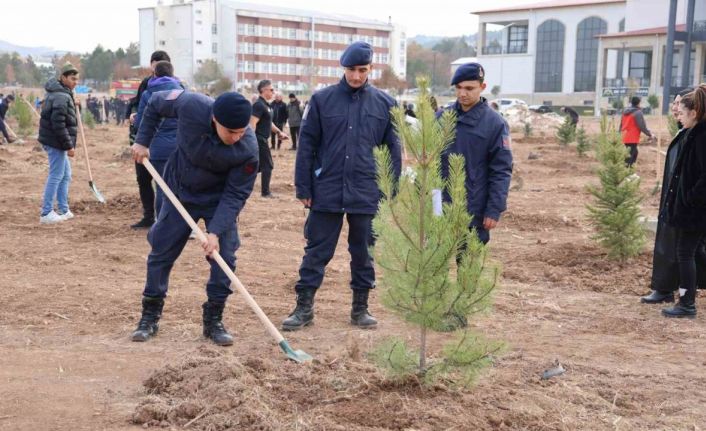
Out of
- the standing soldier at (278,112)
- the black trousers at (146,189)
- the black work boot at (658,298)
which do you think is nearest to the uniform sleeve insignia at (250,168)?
the black work boot at (658,298)

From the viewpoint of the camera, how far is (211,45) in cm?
9175

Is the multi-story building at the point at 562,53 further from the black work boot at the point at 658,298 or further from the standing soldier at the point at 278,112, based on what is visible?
the black work boot at the point at 658,298

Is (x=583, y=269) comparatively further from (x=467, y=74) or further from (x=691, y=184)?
(x=467, y=74)

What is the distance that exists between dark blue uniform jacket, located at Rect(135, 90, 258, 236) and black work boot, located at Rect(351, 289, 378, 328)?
1.12 meters

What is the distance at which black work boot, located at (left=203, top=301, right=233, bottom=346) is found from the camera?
4965mm

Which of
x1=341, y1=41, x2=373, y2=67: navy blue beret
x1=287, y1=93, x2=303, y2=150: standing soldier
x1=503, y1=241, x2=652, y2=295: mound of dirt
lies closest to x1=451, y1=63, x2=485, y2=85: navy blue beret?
x1=341, y1=41, x2=373, y2=67: navy blue beret

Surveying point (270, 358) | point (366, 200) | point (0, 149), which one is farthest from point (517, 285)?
point (0, 149)

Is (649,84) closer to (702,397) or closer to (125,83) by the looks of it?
(125,83)

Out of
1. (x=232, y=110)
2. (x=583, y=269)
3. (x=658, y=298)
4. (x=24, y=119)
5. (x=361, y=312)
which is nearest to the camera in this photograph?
(x=232, y=110)

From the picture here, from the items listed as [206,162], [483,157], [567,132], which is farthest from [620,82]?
[206,162]

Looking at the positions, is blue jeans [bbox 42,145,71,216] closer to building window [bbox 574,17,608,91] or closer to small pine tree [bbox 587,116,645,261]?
small pine tree [bbox 587,116,645,261]

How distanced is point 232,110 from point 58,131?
527 cm

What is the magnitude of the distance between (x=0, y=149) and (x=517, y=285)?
51.5 feet

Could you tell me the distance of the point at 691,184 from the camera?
18.6 feet
